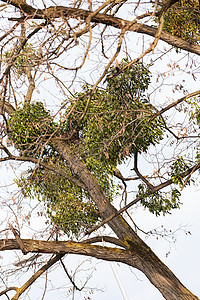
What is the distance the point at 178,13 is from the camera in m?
8.38

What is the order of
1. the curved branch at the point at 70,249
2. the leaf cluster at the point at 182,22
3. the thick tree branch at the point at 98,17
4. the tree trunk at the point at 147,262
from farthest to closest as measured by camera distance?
the leaf cluster at the point at 182,22 → the tree trunk at the point at 147,262 → the curved branch at the point at 70,249 → the thick tree branch at the point at 98,17

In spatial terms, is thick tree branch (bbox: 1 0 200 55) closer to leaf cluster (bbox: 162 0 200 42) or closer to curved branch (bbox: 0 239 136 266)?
leaf cluster (bbox: 162 0 200 42)

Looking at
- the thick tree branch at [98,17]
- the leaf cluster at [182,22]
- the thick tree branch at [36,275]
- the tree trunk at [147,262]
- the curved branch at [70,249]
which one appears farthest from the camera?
the leaf cluster at [182,22]

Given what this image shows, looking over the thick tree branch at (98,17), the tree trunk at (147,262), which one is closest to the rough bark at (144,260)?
the tree trunk at (147,262)

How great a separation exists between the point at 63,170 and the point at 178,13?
3669 mm

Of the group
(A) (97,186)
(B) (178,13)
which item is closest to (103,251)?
(A) (97,186)

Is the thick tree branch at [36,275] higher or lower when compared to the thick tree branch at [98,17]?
lower

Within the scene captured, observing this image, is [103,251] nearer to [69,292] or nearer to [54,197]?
[69,292]

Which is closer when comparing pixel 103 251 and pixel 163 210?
pixel 103 251

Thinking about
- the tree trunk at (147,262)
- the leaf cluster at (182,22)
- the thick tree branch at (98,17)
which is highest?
the leaf cluster at (182,22)

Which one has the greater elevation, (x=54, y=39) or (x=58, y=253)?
(x=54, y=39)

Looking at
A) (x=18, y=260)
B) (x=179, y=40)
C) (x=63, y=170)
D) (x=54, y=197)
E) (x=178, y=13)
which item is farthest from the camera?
(x=54, y=197)

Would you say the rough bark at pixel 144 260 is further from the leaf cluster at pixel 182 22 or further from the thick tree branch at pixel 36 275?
the leaf cluster at pixel 182 22

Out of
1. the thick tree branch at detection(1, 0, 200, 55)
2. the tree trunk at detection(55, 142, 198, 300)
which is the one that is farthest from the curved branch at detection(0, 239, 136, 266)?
the thick tree branch at detection(1, 0, 200, 55)
